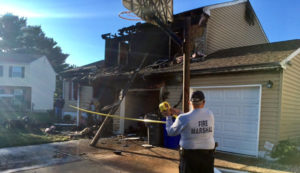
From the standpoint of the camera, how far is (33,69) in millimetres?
28219

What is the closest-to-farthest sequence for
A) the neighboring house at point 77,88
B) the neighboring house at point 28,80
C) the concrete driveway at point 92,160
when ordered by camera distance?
the concrete driveway at point 92,160
the neighboring house at point 77,88
the neighboring house at point 28,80

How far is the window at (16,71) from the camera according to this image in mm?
26766

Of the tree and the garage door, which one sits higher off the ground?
the tree

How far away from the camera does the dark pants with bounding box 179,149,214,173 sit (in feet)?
10.1

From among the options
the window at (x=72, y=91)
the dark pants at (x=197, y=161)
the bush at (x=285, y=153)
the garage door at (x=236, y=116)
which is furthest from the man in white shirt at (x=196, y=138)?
the window at (x=72, y=91)

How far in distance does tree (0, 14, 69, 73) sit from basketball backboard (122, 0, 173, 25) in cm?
4291

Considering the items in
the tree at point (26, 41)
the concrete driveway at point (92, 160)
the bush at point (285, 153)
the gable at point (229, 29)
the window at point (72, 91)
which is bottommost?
the concrete driveway at point (92, 160)

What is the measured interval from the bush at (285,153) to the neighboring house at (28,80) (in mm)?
24645

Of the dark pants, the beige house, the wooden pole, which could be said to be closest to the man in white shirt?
the dark pants

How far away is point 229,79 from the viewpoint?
25.4 feet

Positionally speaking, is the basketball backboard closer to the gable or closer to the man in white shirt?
the man in white shirt

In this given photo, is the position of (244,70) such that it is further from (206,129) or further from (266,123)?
(206,129)

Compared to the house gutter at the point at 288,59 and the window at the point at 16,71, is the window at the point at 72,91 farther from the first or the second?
the house gutter at the point at 288,59

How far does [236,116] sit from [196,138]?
505 centimetres
